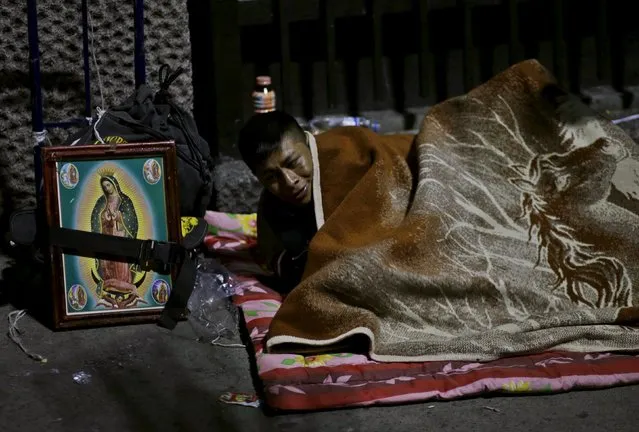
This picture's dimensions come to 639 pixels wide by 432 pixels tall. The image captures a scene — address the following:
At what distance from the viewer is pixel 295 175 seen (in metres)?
4.04

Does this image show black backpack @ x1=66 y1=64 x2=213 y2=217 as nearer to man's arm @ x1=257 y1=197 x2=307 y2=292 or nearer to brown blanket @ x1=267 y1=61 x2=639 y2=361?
man's arm @ x1=257 y1=197 x2=307 y2=292

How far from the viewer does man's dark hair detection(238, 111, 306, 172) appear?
4.00m

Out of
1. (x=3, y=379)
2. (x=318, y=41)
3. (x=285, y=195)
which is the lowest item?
(x=3, y=379)

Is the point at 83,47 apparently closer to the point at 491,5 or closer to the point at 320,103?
the point at 320,103

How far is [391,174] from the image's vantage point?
4.05 m

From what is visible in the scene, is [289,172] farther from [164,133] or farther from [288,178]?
[164,133]

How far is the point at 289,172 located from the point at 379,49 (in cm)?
150

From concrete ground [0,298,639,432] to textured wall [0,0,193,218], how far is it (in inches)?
49.9

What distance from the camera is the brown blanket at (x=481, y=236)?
11.9 feet

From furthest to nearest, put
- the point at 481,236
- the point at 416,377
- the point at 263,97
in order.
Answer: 1. the point at 263,97
2. the point at 481,236
3. the point at 416,377

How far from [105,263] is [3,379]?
59cm

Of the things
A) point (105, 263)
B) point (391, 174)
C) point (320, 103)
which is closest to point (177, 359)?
point (105, 263)

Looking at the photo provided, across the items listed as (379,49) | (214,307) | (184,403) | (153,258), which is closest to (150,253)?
(153,258)

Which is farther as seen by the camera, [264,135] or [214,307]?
[214,307]
